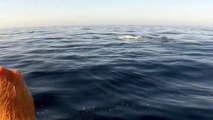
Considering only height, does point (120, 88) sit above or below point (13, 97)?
below

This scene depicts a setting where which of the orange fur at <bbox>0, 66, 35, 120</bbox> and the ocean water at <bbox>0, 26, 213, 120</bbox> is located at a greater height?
the orange fur at <bbox>0, 66, 35, 120</bbox>

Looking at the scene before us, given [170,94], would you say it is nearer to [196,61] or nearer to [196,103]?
[196,103]

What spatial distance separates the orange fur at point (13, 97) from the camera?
100 inches

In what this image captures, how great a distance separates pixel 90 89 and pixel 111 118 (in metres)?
3.31

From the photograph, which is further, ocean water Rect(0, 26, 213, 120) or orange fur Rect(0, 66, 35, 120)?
ocean water Rect(0, 26, 213, 120)

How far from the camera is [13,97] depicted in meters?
2.61

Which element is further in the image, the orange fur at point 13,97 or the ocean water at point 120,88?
the ocean water at point 120,88

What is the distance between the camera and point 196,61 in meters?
18.7

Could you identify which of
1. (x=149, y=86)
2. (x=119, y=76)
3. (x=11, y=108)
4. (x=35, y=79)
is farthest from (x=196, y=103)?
(x=11, y=108)

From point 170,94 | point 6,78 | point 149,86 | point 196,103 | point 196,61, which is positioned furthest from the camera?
point 196,61

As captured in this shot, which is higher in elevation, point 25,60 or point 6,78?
point 6,78

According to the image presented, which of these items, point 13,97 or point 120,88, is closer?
point 13,97

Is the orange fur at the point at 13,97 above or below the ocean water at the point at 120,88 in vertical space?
above

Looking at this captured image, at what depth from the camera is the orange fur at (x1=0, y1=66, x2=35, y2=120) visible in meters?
2.55
